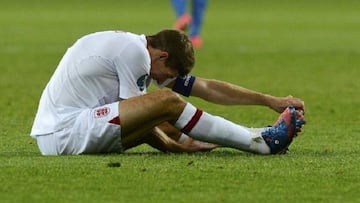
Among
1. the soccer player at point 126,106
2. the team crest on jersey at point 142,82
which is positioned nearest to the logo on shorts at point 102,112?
the soccer player at point 126,106

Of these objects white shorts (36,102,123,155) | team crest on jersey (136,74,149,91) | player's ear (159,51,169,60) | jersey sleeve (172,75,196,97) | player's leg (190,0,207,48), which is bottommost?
player's leg (190,0,207,48)

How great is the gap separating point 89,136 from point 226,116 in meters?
3.73

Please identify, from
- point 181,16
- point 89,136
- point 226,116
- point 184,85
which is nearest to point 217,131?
point 184,85

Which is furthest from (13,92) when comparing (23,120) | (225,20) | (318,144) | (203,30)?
(225,20)

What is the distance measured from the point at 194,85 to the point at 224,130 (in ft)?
2.49

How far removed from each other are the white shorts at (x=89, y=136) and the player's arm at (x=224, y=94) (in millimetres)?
728

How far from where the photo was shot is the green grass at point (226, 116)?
7.44 metres

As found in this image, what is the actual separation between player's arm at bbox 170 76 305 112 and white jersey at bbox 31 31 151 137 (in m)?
0.60

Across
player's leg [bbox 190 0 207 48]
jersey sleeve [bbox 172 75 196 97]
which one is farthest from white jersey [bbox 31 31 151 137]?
player's leg [bbox 190 0 207 48]

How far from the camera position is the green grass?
7438mm

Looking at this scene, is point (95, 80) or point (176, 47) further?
point (95, 80)

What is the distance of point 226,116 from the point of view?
40.4ft

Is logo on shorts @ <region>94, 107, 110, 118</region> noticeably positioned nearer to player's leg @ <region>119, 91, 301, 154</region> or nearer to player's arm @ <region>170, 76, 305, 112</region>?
player's leg @ <region>119, 91, 301, 154</region>

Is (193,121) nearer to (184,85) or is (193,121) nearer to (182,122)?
(182,122)
